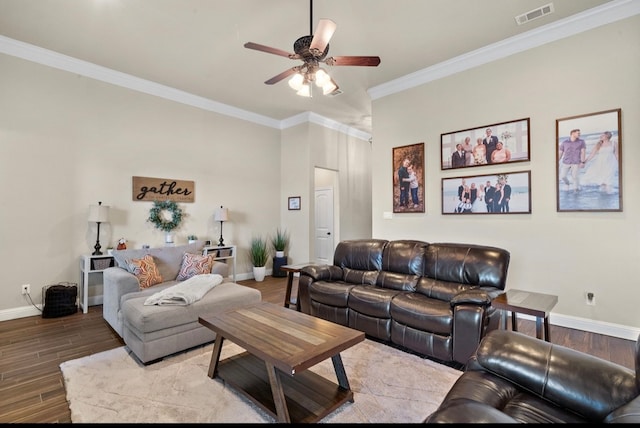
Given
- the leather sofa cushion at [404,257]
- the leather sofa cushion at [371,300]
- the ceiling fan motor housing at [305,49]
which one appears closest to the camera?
the ceiling fan motor housing at [305,49]

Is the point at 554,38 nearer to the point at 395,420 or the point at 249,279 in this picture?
the point at 395,420

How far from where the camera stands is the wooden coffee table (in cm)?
171

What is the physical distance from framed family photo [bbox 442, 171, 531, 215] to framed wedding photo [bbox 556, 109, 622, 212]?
0.34 meters

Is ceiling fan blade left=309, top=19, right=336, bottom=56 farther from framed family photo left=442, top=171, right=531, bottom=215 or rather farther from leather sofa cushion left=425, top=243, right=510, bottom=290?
framed family photo left=442, top=171, right=531, bottom=215

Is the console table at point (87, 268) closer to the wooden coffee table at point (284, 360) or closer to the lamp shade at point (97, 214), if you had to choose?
the lamp shade at point (97, 214)

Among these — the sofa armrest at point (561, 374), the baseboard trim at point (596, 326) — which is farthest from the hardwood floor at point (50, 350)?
the sofa armrest at point (561, 374)

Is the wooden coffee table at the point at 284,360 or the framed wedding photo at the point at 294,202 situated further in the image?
the framed wedding photo at the point at 294,202

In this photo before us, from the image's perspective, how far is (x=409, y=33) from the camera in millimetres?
3395

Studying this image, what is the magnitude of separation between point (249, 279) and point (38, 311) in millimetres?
3010

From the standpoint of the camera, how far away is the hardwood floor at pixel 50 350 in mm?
1927

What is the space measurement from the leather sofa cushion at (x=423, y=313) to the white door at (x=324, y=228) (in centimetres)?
399

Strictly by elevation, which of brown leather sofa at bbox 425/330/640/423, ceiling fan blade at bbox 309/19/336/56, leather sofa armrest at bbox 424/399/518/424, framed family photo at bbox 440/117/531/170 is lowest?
brown leather sofa at bbox 425/330/640/423

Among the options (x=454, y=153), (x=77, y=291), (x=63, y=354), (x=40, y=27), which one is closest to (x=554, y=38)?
(x=454, y=153)

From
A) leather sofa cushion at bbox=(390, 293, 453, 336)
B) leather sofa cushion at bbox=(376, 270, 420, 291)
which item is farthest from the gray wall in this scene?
leather sofa cushion at bbox=(390, 293, 453, 336)
